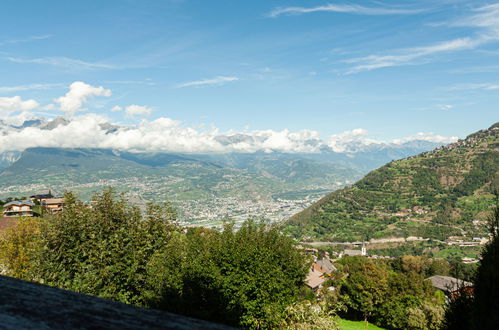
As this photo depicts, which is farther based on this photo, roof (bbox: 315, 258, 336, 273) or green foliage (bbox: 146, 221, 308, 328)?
roof (bbox: 315, 258, 336, 273)

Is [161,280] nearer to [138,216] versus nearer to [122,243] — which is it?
[122,243]

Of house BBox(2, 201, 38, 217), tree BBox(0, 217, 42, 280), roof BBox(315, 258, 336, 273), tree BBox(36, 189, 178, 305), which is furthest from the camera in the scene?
roof BBox(315, 258, 336, 273)

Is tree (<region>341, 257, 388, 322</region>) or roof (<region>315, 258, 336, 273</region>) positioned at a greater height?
tree (<region>341, 257, 388, 322</region>)

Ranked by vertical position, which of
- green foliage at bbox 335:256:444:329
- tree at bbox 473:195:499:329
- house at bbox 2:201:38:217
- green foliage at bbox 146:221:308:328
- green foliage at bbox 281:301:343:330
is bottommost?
green foliage at bbox 335:256:444:329

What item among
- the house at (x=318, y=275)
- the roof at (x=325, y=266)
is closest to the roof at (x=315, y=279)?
the house at (x=318, y=275)

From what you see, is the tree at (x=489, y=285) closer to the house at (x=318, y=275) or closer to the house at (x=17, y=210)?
the house at (x=318, y=275)

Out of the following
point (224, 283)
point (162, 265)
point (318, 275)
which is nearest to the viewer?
→ point (224, 283)

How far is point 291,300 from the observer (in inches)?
1035

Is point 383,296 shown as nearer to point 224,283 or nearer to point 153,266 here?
point 224,283

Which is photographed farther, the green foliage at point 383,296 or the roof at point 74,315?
the green foliage at point 383,296

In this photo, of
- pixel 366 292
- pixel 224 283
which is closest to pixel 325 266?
pixel 366 292

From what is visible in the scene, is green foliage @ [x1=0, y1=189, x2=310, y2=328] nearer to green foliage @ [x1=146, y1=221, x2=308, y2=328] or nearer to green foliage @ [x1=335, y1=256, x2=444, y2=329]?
green foliage @ [x1=146, y1=221, x2=308, y2=328]

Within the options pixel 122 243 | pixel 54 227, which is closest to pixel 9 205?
pixel 54 227

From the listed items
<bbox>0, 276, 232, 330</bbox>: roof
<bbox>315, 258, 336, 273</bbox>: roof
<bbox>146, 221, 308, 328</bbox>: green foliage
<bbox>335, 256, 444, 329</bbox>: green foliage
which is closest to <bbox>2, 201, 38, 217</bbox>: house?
<bbox>146, 221, 308, 328</bbox>: green foliage
